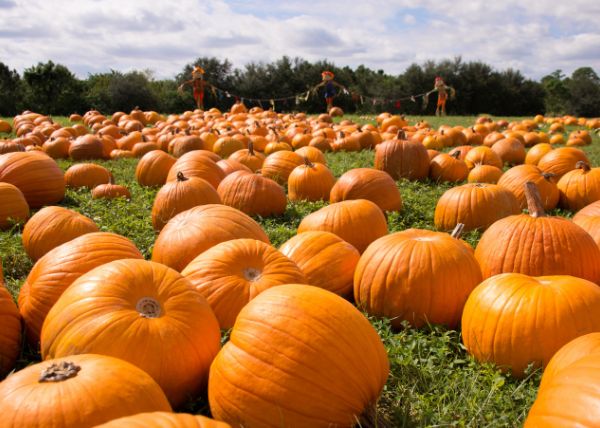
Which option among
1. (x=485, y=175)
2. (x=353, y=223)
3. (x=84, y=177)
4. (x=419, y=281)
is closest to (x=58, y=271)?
(x=419, y=281)

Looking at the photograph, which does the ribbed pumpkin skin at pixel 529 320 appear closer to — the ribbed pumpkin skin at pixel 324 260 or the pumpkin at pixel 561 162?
the ribbed pumpkin skin at pixel 324 260

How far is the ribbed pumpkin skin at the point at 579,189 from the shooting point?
6105 millimetres

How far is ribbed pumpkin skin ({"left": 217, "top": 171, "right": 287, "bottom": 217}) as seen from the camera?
5969mm

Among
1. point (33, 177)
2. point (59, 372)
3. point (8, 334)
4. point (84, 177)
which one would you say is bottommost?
point (8, 334)

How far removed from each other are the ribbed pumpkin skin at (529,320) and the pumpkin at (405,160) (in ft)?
16.2

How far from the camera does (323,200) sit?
267 inches

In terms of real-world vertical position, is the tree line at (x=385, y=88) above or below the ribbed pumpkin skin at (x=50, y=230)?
above

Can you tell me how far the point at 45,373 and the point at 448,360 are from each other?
79.4 inches

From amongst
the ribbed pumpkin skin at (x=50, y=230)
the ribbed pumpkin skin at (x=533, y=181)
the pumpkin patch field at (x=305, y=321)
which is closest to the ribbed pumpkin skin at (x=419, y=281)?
the pumpkin patch field at (x=305, y=321)

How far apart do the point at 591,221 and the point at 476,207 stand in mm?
1204

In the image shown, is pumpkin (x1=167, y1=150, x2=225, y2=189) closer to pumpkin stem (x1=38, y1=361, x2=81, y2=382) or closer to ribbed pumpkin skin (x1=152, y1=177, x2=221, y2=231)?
ribbed pumpkin skin (x1=152, y1=177, x2=221, y2=231)

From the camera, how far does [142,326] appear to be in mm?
2379

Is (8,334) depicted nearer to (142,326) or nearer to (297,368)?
(142,326)

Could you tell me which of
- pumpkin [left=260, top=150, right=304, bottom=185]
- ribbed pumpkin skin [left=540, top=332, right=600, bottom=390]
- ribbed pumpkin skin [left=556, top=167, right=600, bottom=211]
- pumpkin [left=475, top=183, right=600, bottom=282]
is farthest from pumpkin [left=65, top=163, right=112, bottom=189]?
ribbed pumpkin skin [left=540, top=332, right=600, bottom=390]
